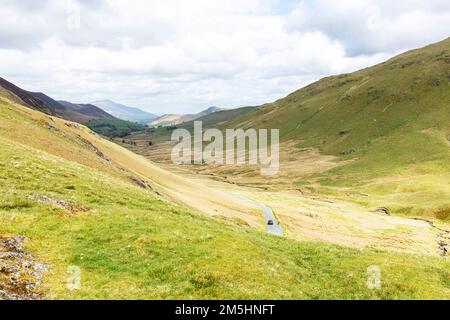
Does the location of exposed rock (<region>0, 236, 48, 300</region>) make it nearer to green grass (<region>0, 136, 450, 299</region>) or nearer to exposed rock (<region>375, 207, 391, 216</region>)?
green grass (<region>0, 136, 450, 299</region>)

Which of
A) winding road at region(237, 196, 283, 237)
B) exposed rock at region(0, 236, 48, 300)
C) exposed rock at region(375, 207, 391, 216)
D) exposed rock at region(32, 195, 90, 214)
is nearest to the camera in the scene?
exposed rock at region(0, 236, 48, 300)

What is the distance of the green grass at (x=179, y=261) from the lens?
24.2m

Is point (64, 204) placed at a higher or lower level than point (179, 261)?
higher

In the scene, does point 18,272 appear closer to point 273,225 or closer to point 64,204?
point 64,204

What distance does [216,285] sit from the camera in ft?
79.9

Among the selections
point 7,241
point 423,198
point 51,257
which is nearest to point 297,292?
point 51,257

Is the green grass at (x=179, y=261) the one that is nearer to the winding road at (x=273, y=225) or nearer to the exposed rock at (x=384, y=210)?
the winding road at (x=273, y=225)

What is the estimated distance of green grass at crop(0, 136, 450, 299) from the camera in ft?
79.5

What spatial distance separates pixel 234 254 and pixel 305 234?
5984 cm

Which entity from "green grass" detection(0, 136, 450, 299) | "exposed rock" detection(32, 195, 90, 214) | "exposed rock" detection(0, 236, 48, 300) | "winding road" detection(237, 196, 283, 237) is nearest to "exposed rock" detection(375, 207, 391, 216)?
"winding road" detection(237, 196, 283, 237)

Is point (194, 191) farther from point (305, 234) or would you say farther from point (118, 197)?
point (118, 197)

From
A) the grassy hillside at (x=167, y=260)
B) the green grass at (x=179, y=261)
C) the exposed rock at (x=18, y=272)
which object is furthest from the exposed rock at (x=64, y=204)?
the exposed rock at (x=18, y=272)

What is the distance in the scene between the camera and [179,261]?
2744 centimetres

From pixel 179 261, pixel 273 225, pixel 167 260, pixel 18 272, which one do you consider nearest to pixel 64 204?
pixel 18 272
